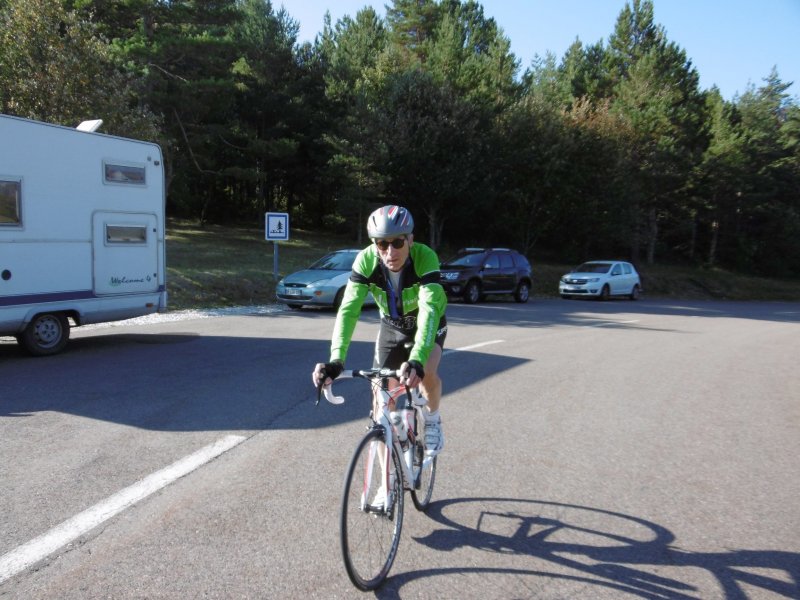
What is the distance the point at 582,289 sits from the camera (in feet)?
86.0

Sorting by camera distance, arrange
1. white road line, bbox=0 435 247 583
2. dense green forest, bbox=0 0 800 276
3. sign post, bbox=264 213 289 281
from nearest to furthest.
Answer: white road line, bbox=0 435 247 583
sign post, bbox=264 213 289 281
dense green forest, bbox=0 0 800 276

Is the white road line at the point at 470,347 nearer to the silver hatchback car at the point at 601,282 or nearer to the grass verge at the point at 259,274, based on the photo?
the grass verge at the point at 259,274

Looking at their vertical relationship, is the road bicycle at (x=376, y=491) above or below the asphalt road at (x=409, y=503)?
above

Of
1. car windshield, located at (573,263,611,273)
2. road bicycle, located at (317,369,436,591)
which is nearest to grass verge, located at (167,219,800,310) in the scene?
car windshield, located at (573,263,611,273)

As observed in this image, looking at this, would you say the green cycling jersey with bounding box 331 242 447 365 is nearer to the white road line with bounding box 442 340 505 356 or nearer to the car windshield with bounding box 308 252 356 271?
the white road line with bounding box 442 340 505 356

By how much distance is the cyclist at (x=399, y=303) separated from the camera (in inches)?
139

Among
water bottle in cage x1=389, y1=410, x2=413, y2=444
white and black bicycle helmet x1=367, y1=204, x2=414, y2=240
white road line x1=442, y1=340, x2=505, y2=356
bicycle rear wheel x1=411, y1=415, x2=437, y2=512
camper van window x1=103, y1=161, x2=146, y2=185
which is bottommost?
white road line x1=442, y1=340, x2=505, y2=356

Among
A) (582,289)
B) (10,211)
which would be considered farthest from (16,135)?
(582,289)

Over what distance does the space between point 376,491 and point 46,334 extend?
323 inches

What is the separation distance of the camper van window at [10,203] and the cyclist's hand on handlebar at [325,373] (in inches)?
310

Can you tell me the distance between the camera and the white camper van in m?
9.24

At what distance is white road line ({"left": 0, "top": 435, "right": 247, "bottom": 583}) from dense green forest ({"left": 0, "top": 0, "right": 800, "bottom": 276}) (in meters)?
15.2

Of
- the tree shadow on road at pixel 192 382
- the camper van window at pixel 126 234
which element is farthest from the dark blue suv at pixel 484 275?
the camper van window at pixel 126 234

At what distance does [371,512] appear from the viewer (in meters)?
3.25
